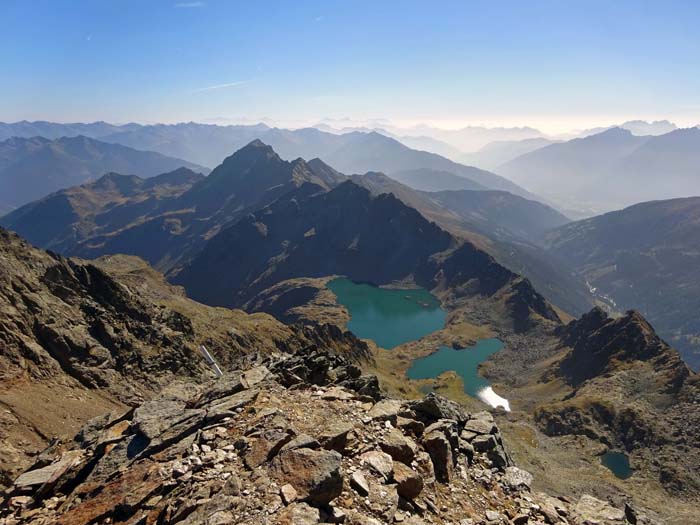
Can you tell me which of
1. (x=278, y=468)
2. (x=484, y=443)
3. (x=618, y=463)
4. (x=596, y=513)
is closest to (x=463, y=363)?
(x=618, y=463)

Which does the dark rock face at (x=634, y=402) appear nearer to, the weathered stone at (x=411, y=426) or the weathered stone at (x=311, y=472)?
the weathered stone at (x=411, y=426)

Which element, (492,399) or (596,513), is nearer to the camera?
(596,513)

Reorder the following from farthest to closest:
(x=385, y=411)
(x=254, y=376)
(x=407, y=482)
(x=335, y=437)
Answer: (x=254, y=376) < (x=385, y=411) < (x=335, y=437) < (x=407, y=482)

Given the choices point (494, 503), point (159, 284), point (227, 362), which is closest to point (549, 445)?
point (227, 362)

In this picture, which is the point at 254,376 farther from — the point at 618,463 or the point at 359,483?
the point at 618,463

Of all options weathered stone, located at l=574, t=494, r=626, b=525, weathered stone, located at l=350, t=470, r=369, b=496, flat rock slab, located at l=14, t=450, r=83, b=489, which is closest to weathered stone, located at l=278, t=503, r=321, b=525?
weathered stone, located at l=350, t=470, r=369, b=496

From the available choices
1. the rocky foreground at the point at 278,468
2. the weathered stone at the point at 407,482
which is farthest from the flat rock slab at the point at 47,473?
the weathered stone at the point at 407,482

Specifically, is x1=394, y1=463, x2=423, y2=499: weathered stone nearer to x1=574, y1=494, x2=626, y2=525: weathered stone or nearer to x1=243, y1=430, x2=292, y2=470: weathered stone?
x1=243, y1=430, x2=292, y2=470: weathered stone
